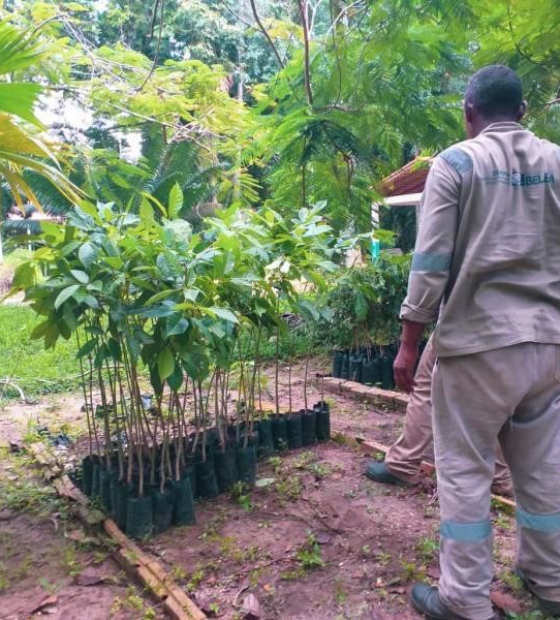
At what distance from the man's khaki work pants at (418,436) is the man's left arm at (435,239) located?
1.22 metres

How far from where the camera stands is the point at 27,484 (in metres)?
3.87

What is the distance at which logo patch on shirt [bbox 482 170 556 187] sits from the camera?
2.18 m

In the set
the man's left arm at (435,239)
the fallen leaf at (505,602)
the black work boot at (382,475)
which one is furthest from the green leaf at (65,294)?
the fallen leaf at (505,602)

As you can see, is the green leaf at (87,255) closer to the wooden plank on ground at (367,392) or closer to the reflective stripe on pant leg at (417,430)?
the reflective stripe on pant leg at (417,430)

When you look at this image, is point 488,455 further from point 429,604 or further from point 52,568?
point 52,568

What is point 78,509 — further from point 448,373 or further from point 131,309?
point 448,373

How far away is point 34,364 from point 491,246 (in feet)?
21.0

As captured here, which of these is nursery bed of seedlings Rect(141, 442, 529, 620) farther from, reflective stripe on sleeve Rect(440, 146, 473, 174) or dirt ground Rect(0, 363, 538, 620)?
reflective stripe on sleeve Rect(440, 146, 473, 174)

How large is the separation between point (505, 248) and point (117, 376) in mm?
2196

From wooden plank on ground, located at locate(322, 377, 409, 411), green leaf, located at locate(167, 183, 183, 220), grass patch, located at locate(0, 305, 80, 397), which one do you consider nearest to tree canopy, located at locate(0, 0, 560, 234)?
green leaf, located at locate(167, 183, 183, 220)

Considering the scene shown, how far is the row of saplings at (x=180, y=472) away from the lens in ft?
10.2

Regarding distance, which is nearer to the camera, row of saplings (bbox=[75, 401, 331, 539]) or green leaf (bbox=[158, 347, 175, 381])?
green leaf (bbox=[158, 347, 175, 381])

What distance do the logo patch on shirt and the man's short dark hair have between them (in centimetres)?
27

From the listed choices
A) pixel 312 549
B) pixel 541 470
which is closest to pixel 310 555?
pixel 312 549
